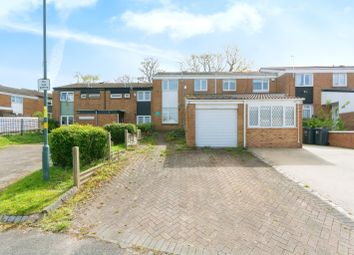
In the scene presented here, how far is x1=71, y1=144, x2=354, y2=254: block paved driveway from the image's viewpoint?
3898mm

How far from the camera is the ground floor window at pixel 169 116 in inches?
1083

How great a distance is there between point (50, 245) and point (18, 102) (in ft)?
132

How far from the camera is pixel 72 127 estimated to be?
8.99 metres

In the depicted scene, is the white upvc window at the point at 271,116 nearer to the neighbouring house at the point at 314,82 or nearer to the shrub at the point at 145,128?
the neighbouring house at the point at 314,82

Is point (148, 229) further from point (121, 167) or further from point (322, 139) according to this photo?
point (322, 139)

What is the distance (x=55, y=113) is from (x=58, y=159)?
23395mm

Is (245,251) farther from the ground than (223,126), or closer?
closer

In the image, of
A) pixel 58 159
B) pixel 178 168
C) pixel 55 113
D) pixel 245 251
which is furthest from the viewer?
pixel 55 113

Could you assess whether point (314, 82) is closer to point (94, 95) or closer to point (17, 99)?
point (94, 95)

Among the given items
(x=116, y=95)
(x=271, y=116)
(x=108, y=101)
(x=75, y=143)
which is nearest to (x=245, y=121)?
(x=271, y=116)

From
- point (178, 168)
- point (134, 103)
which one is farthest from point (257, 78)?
point (178, 168)

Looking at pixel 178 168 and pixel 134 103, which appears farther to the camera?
pixel 134 103

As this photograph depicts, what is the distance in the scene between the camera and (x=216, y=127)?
14219 mm

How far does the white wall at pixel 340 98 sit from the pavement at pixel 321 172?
1322 centimetres
